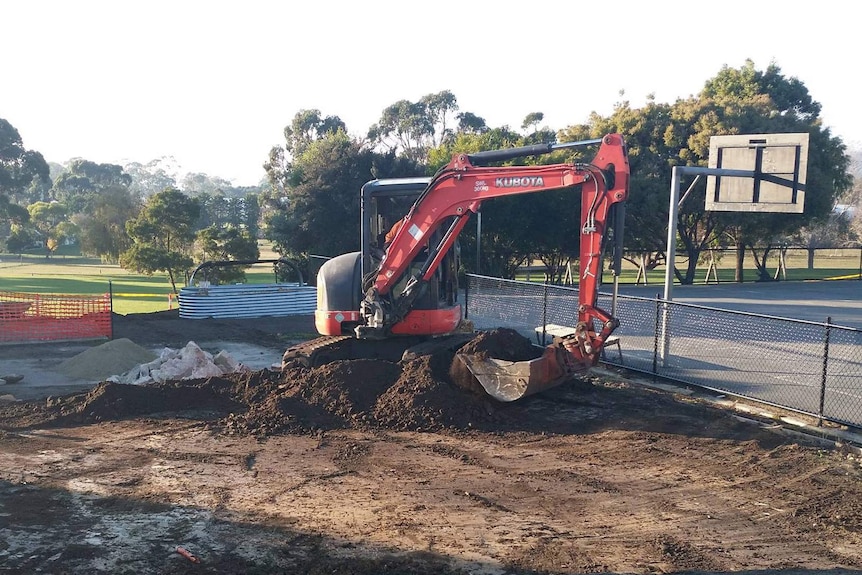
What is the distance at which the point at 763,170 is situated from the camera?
46.8ft

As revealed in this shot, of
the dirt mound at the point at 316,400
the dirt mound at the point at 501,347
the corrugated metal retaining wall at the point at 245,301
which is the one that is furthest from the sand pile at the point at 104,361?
the dirt mound at the point at 501,347

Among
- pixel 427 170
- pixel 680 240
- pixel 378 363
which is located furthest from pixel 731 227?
pixel 378 363

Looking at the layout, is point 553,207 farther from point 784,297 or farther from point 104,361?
point 104,361

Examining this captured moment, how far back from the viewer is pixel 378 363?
11.8 metres

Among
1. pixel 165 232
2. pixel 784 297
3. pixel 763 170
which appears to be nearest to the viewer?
pixel 763 170

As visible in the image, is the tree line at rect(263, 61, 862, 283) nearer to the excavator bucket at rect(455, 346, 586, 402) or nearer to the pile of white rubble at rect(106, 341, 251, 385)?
the pile of white rubble at rect(106, 341, 251, 385)

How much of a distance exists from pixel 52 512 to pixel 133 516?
0.87 m

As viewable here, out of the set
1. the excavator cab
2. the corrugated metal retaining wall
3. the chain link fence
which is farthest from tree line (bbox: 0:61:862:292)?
the excavator cab

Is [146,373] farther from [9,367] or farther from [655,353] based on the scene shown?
[655,353]

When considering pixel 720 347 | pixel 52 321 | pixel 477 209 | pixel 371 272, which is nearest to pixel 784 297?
pixel 720 347

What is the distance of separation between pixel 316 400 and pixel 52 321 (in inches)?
465

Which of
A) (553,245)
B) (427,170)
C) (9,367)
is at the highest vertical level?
(427,170)

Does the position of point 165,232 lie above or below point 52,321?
above

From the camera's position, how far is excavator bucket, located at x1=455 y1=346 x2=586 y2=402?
34.5 feet
